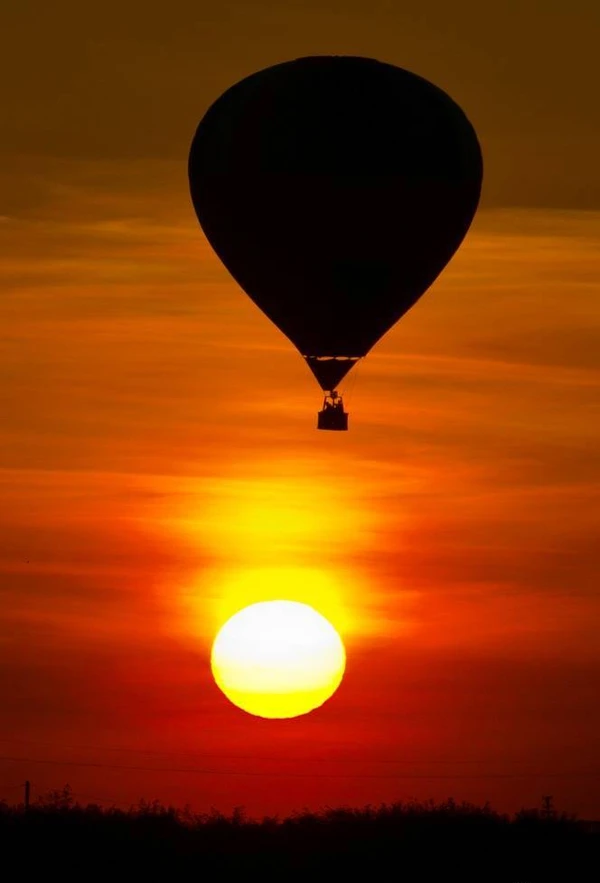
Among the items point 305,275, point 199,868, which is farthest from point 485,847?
point 305,275

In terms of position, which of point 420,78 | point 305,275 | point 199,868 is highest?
point 420,78

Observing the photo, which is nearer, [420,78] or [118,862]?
[118,862]

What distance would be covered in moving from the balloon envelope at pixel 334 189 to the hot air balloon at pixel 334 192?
18mm

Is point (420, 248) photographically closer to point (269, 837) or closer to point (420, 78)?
point (420, 78)

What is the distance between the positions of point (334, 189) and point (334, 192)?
53 millimetres

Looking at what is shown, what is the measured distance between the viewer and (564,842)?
33.4m

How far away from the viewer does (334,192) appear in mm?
44000

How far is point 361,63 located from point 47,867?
1825 cm

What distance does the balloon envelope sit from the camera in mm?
43625

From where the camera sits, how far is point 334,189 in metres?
44.0

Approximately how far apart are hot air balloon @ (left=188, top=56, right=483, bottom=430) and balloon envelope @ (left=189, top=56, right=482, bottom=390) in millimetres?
18

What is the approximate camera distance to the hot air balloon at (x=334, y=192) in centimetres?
4362

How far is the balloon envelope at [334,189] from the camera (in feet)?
143

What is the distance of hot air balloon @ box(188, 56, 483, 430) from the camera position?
4362cm
